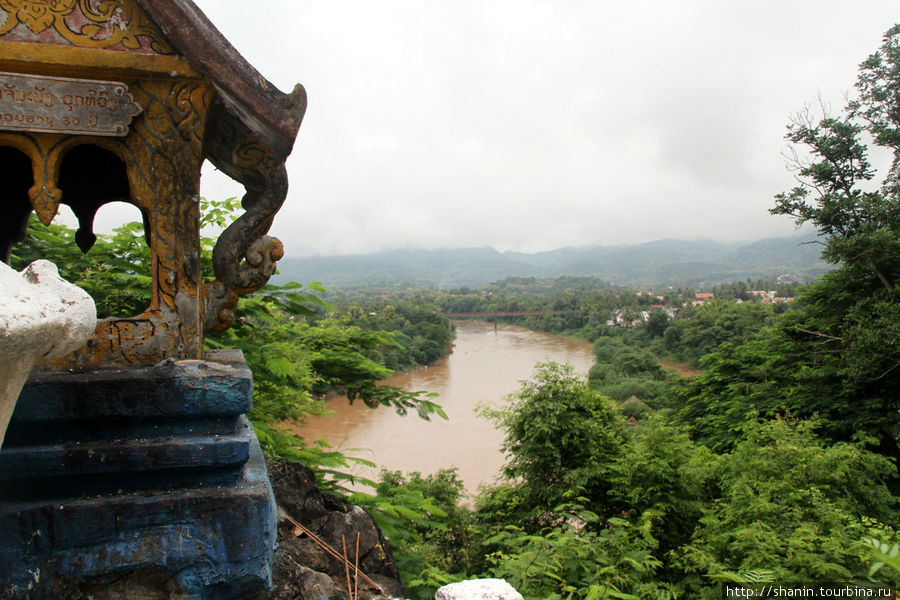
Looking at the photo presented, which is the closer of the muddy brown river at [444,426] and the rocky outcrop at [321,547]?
the rocky outcrop at [321,547]

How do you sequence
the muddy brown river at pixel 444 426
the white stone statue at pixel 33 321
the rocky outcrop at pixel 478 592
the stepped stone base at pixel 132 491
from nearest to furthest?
1. the white stone statue at pixel 33 321
2. the stepped stone base at pixel 132 491
3. the rocky outcrop at pixel 478 592
4. the muddy brown river at pixel 444 426

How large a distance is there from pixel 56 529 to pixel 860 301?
1349cm

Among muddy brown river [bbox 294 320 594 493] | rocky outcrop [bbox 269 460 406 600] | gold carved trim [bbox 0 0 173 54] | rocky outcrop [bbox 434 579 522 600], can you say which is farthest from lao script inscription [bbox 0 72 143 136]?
muddy brown river [bbox 294 320 594 493]

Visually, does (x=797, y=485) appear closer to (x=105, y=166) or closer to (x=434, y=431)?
(x=105, y=166)

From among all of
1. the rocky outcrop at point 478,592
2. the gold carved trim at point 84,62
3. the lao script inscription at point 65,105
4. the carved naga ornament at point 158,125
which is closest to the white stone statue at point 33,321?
the carved naga ornament at point 158,125

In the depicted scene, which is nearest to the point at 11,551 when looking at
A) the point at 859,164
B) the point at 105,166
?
the point at 105,166

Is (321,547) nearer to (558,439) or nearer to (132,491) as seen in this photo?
(132,491)

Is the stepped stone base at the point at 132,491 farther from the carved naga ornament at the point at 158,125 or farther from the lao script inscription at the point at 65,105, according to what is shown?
the lao script inscription at the point at 65,105

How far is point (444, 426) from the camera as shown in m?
23.3

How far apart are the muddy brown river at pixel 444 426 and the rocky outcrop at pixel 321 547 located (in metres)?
3.20

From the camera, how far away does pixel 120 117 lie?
7.17 feet

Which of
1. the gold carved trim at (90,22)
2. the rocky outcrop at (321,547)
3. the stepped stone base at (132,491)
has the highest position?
the gold carved trim at (90,22)

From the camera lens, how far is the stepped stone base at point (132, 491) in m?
1.91

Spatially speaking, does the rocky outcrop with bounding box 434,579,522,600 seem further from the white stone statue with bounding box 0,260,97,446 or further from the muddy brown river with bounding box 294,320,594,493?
the muddy brown river with bounding box 294,320,594,493
